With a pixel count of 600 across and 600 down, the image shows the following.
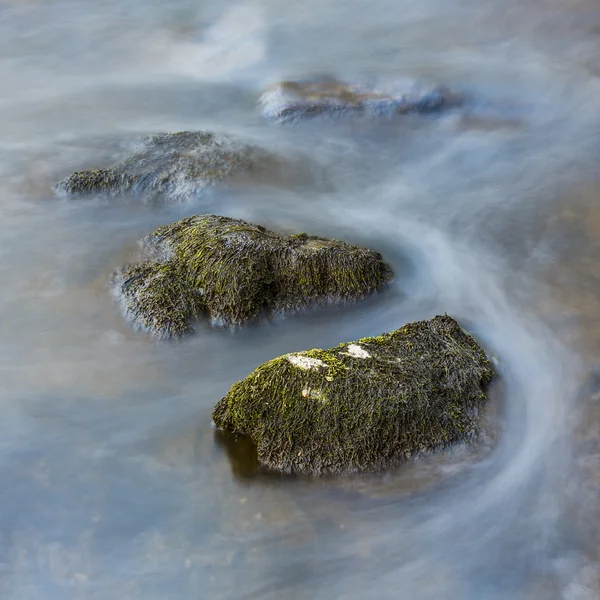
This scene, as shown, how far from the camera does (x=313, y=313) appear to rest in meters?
6.34

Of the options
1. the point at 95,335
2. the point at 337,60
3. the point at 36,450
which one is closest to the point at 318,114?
the point at 337,60

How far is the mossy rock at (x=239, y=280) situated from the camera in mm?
6168

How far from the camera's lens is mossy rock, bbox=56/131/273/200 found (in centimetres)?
802

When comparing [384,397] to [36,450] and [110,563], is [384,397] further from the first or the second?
[36,450]

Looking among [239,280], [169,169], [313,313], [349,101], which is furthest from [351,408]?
[349,101]

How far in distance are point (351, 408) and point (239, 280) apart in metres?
1.80

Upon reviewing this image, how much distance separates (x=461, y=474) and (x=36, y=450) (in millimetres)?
3274

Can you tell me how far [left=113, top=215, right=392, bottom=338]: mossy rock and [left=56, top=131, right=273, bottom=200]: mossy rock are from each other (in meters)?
1.68

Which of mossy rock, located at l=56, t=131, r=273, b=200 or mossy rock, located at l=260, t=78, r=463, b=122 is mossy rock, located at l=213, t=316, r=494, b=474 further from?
mossy rock, located at l=260, t=78, r=463, b=122

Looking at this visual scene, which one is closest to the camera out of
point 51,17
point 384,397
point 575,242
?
point 384,397

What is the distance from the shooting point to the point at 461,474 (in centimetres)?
501

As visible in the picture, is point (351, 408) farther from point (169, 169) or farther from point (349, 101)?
point (349, 101)

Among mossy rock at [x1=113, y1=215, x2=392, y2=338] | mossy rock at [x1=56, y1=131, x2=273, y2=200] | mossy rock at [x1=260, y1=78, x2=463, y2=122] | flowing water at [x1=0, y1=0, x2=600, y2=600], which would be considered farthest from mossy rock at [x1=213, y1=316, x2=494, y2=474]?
mossy rock at [x1=260, y1=78, x2=463, y2=122]

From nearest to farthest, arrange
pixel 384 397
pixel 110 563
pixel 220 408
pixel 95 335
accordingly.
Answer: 1. pixel 110 563
2. pixel 384 397
3. pixel 220 408
4. pixel 95 335
